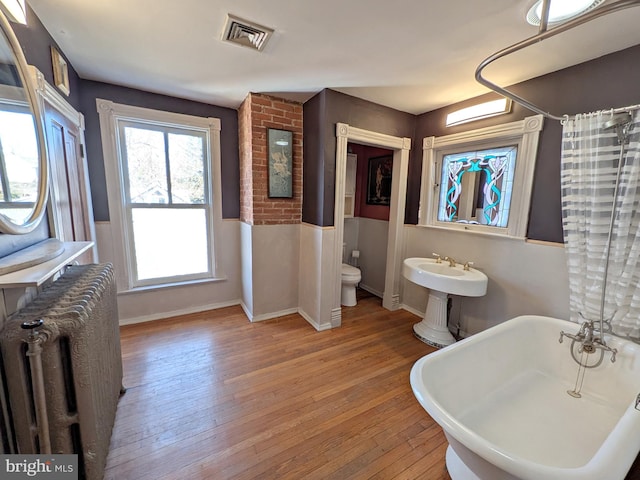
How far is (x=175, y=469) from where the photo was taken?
4.13 ft

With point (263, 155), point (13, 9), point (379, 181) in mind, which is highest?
point (13, 9)

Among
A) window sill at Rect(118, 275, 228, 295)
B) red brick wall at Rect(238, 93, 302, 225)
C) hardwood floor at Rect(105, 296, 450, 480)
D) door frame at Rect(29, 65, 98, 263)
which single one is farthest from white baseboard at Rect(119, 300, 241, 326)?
red brick wall at Rect(238, 93, 302, 225)

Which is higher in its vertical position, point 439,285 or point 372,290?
point 439,285

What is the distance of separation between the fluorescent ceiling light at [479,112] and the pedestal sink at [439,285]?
1.36 m

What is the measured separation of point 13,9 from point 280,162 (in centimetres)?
178

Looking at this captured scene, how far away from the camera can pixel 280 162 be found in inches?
103

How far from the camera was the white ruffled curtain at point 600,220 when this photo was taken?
4.86ft

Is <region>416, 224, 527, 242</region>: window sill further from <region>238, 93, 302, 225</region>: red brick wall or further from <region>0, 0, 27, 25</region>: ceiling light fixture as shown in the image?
<region>0, 0, 27, 25</region>: ceiling light fixture

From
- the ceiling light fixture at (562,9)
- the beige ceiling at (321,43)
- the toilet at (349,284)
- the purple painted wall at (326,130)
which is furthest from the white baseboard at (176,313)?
the ceiling light fixture at (562,9)

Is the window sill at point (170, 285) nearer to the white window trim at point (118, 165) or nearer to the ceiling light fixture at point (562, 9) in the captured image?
the white window trim at point (118, 165)

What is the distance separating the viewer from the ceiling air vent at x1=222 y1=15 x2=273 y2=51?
1.41 m

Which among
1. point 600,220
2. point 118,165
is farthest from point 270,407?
point 118,165

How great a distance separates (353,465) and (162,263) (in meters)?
2.54

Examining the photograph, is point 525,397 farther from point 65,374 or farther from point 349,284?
point 65,374
